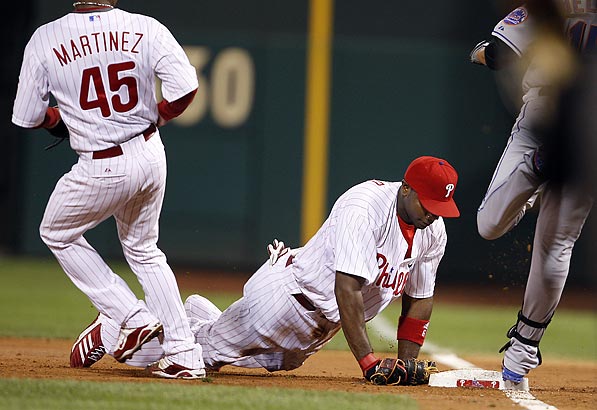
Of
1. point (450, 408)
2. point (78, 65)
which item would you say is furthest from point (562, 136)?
point (78, 65)

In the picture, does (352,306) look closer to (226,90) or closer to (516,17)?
(516,17)

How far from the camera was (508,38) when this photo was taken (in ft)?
14.3

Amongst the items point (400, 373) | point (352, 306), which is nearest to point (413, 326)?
point (400, 373)

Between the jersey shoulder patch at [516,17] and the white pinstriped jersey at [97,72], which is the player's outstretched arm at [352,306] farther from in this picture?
the jersey shoulder patch at [516,17]

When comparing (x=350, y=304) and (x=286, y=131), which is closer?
(x=350, y=304)

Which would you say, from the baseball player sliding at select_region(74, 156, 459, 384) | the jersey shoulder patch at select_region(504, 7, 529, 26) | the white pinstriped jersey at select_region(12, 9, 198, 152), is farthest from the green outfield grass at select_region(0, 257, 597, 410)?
the jersey shoulder patch at select_region(504, 7, 529, 26)

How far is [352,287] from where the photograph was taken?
411cm

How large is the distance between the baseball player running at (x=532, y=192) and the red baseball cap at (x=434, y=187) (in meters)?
0.37

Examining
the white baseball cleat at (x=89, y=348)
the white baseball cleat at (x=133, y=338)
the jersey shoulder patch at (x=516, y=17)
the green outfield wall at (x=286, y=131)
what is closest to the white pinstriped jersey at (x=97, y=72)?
the white baseball cleat at (x=133, y=338)

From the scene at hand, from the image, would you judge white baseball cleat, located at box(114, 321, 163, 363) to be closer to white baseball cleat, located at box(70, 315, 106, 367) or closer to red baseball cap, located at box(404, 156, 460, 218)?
white baseball cleat, located at box(70, 315, 106, 367)

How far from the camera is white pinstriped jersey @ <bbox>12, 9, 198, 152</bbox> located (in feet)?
14.1

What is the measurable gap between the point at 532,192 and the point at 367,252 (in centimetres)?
84

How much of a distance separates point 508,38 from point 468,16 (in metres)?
8.13

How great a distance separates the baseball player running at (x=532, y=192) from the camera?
4383 millimetres
